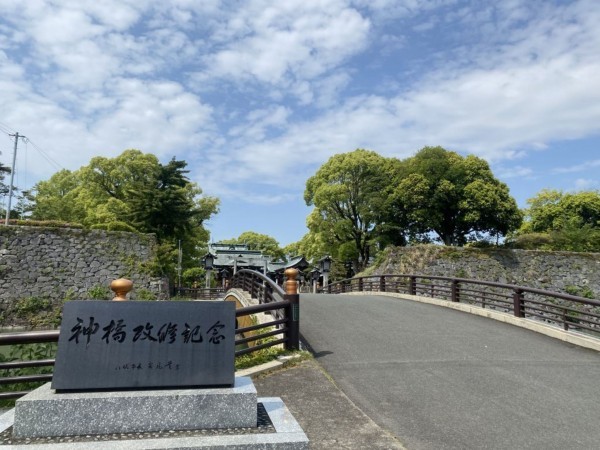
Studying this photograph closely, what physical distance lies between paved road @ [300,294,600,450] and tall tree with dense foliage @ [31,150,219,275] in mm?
17158

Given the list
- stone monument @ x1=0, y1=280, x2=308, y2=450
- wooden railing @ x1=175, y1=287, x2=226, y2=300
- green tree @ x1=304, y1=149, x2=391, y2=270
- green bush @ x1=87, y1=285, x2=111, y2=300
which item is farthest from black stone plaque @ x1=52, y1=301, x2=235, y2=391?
green tree @ x1=304, y1=149, x2=391, y2=270

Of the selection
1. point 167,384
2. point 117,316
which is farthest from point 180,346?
point 117,316

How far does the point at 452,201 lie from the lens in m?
31.1

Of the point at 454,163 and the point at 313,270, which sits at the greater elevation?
the point at 454,163

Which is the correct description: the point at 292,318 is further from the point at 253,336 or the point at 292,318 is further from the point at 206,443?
the point at 206,443

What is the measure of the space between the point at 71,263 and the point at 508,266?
24644 millimetres

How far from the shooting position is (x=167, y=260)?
24.5m

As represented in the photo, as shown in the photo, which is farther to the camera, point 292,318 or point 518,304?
point 518,304

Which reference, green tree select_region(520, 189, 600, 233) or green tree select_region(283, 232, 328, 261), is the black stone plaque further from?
green tree select_region(520, 189, 600, 233)

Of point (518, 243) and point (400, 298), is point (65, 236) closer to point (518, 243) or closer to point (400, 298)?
point (400, 298)

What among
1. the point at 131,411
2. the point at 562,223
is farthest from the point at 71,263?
the point at 562,223

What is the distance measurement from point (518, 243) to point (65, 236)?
32.6 m

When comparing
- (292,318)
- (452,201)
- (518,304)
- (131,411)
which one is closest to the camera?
(131,411)

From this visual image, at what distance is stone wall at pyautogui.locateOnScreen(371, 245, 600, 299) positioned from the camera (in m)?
26.2
